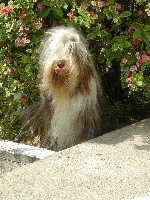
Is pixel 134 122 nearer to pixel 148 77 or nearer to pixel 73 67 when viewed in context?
pixel 148 77

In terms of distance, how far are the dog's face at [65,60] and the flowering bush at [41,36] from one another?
10cm

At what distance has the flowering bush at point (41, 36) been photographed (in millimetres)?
5395

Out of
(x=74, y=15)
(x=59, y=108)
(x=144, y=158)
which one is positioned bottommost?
(x=144, y=158)

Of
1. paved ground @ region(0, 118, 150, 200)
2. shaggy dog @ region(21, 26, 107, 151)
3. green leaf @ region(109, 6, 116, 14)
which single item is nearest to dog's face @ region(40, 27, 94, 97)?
shaggy dog @ region(21, 26, 107, 151)

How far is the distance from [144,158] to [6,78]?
1.64m

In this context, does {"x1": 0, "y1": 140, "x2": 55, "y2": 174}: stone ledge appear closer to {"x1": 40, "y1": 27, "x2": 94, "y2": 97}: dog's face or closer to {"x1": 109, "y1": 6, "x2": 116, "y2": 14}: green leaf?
{"x1": 40, "y1": 27, "x2": 94, "y2": 97}: dog's face

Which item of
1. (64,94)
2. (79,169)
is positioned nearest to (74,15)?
(64,94)

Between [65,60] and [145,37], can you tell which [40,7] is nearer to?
[65,60]

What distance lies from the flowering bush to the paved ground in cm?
69

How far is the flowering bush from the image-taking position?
539cm

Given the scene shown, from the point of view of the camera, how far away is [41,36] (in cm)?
549

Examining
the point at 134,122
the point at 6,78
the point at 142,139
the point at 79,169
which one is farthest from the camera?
the point at 134,122

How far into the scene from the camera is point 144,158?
15.5 ft

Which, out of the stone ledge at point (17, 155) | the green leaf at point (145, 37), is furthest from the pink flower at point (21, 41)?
the green leaf at point (145, 37)
